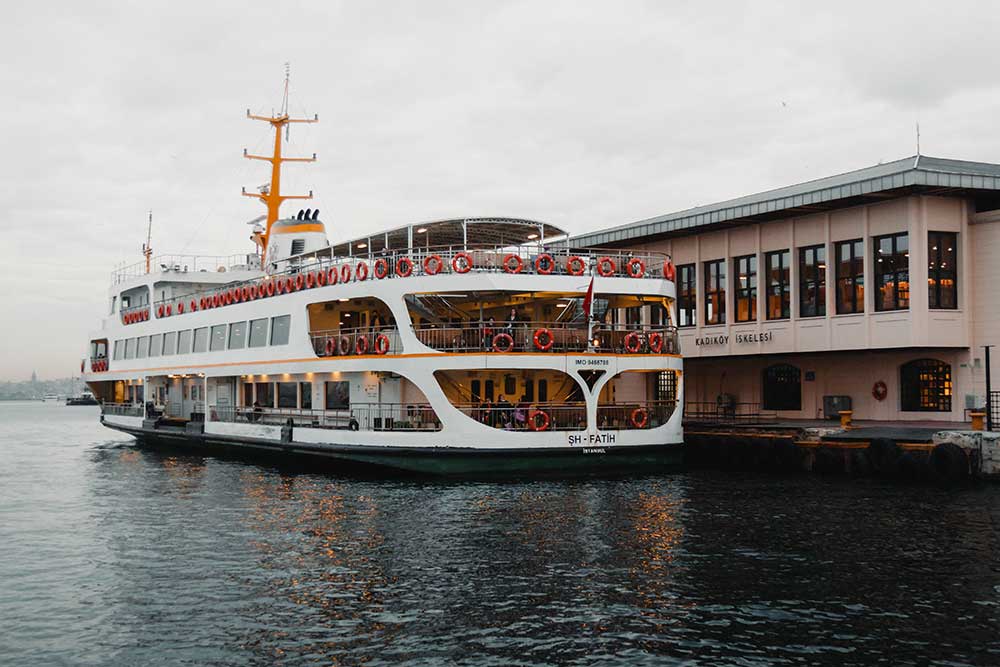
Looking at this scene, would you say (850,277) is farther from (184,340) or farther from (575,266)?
(184,340)

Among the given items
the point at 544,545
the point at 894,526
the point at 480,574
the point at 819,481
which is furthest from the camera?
the point at 819,481

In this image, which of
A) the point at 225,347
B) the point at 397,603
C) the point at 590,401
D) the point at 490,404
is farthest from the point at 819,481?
the point at 225,347

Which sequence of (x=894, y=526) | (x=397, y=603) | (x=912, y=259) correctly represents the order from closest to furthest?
(x=397, y=603), (x=894, y=526), (x=912, y=259)

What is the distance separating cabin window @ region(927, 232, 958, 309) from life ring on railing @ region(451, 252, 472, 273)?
57.6 feet

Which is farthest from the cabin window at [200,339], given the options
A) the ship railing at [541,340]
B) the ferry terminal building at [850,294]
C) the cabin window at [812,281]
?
the cabin window at [812,281]

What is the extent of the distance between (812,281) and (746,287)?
3.90 meters

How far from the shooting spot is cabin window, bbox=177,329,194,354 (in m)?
46.0

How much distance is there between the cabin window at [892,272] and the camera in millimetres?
36344

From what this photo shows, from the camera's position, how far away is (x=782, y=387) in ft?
142

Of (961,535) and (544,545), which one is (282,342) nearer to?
(544,545)

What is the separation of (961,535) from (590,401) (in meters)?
12.0

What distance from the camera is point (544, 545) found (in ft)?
66.9

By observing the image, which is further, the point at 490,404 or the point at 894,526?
the point at 490,404

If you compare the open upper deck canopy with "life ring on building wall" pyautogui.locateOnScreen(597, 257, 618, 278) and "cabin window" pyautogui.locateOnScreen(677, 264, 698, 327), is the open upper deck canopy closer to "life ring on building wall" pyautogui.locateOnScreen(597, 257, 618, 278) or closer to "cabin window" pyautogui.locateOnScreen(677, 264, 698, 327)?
"life ring on building wall" pyautogui.locateOnScreen(597, 257, 618, 278)
